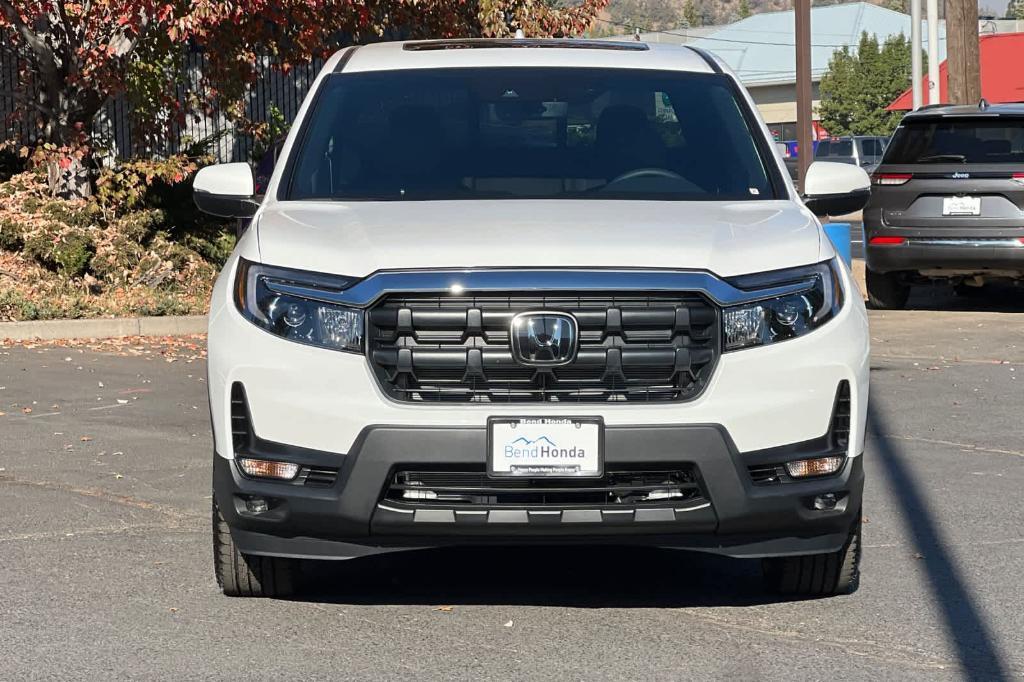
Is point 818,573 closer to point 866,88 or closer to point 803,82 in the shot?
point 803,82

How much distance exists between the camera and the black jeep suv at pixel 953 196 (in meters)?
15.2

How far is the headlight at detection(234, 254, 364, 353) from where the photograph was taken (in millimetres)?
5117

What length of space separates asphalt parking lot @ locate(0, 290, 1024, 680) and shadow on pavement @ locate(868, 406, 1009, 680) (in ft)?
0.04

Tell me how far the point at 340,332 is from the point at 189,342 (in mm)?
9047

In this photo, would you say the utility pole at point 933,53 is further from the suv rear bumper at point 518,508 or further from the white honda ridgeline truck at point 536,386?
the suv rear bumper at point 518,508

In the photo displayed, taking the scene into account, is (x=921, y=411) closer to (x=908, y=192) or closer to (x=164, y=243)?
(x=908, y=192)

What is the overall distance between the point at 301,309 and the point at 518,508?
2.88 ft

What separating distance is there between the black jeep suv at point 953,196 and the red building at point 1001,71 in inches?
2111

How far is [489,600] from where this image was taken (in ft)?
19.0

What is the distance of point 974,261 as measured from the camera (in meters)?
15.2

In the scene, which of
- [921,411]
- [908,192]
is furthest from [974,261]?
[921,411]

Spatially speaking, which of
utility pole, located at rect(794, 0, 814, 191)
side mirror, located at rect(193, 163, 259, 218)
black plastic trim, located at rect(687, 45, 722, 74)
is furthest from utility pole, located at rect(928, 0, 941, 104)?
side mirror, located at rect(193, 163, 259, 218)

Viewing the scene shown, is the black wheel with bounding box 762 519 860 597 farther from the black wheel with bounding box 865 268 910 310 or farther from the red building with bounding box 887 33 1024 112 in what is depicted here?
the red building with bounding box 887 33 1024 112

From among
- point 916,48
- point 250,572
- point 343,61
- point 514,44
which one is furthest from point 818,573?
point 916,48
